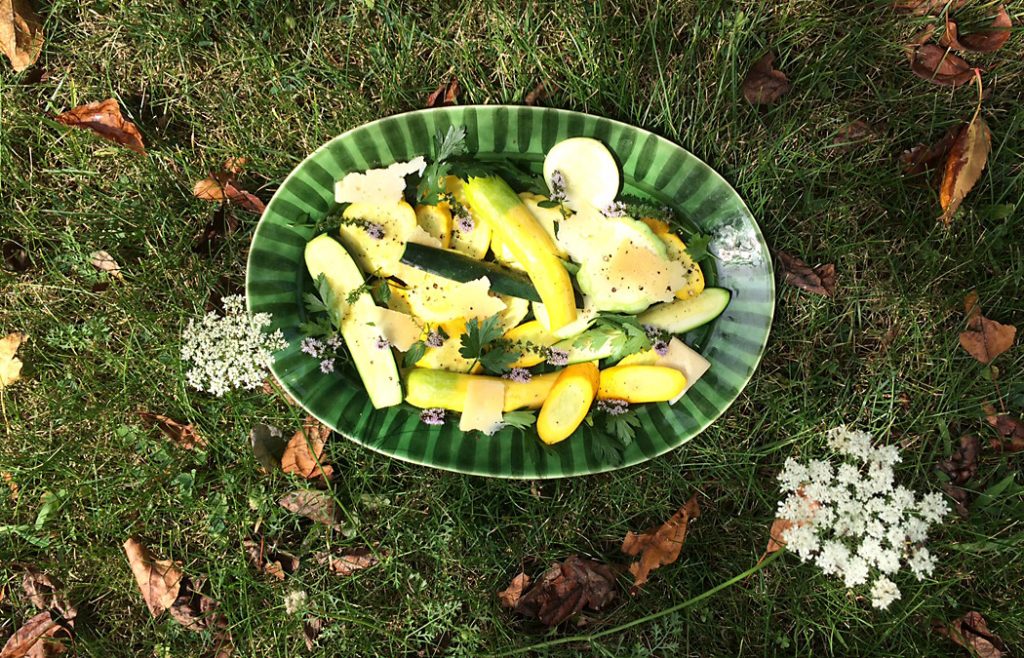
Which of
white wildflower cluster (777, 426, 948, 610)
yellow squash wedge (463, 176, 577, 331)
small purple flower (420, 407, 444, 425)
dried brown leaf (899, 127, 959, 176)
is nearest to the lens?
white wildflower cluster (777, 426, 948, 610)

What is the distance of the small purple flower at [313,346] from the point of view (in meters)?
2.03

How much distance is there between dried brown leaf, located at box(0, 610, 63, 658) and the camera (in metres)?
2.22

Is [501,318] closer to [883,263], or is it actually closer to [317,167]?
[317,167]

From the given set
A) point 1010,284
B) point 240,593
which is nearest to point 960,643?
point 1010,284

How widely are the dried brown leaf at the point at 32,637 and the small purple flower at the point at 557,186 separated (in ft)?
7.27

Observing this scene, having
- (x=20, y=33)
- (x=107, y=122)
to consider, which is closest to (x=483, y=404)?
(x=107, y=122)

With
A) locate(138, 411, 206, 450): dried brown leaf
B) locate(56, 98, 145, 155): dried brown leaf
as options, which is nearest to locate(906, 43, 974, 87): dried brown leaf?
locate(56, 98, 145, 155): dried brown leaf

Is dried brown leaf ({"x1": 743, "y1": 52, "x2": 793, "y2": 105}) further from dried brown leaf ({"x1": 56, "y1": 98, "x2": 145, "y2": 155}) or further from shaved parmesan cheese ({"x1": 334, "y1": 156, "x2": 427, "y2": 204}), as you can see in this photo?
dried brown leaf ({"x1": 56, "y1": 98, "x2": 145, "y2": 155})

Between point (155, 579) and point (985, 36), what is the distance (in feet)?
10.9

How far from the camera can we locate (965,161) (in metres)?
2.12

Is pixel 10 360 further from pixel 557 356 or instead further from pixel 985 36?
pixel 985 36

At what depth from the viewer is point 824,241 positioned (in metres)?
2.19

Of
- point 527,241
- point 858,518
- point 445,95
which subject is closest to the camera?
point 858,518

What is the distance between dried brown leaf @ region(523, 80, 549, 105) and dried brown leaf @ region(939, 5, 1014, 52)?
132 centimetres
